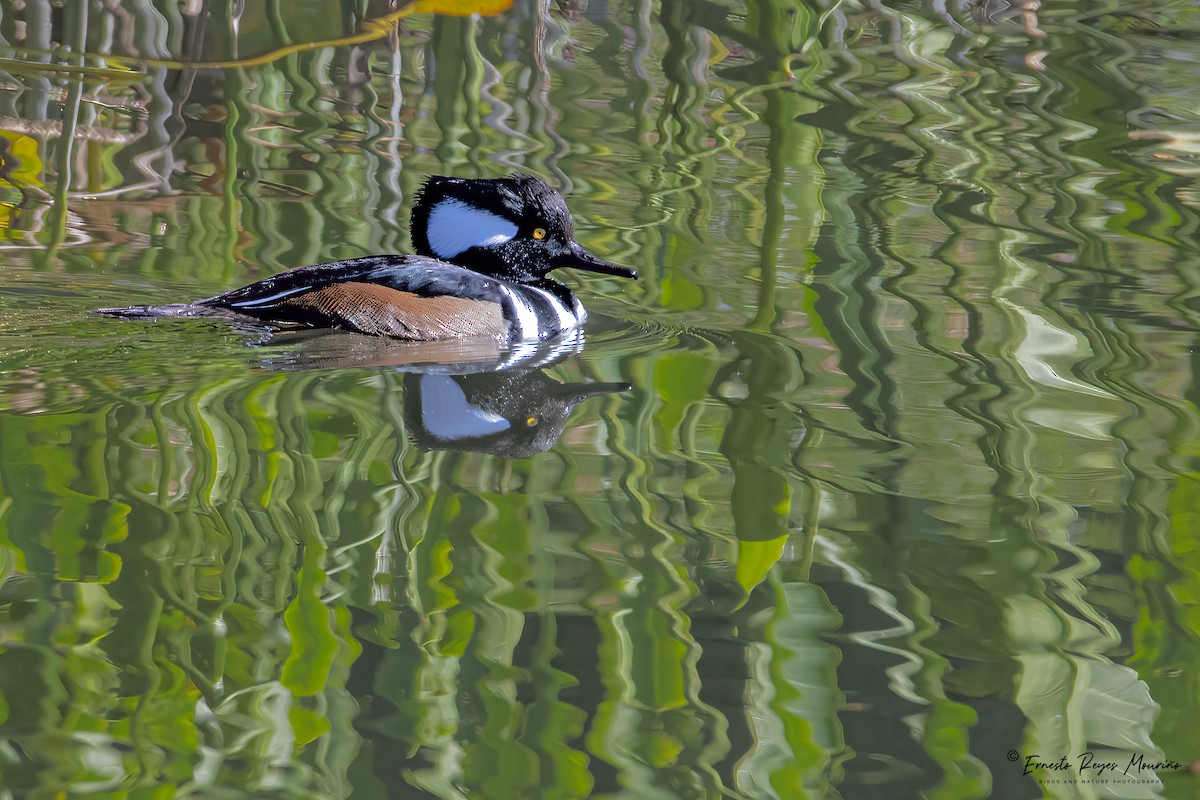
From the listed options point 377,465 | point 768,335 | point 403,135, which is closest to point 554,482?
point 377,465

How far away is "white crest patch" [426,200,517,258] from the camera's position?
6.11m

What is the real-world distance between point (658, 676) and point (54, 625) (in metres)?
1.14

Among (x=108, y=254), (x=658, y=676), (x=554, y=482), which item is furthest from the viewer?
(x=108, y=254)

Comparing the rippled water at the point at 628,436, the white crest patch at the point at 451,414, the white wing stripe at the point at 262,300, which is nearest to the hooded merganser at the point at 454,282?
the white wing stripe at the point at 262,300

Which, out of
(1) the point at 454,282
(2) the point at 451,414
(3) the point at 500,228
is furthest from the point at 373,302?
(2) the point at 451,414

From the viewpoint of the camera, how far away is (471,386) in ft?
16.7

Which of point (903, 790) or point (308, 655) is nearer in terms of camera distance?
point (903, 790)

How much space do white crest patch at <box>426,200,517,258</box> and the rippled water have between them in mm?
500

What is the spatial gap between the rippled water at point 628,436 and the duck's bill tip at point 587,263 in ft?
0.69

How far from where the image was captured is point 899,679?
273 centimetres

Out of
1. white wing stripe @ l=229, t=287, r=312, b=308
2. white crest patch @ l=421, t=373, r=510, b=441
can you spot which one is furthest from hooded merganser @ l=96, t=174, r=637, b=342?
white crest patch @ l=421, t=373, r=510, b=441

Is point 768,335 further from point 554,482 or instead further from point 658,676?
point 658,676

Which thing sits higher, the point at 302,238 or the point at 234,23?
the point at 234,23

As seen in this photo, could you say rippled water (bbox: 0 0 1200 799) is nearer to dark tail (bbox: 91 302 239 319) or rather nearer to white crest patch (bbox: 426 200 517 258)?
dark tail (bbox: 91 302 239 319)
